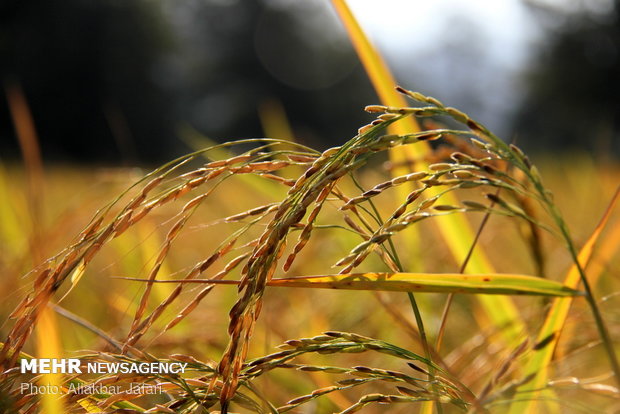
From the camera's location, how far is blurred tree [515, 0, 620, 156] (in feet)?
65.7

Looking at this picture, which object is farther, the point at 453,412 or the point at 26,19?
the point at 26,19

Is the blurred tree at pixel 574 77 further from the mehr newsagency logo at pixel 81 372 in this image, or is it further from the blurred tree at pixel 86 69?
the mehr newsagency logo at pixel 81 372

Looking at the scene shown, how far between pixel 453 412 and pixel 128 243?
0.72 meters

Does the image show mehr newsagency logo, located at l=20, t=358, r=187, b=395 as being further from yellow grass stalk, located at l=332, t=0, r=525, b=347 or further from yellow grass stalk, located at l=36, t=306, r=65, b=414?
yellow grass stalk, located at l=332, t=0, r=525, b=347

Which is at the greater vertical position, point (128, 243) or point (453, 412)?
point (128, 243)

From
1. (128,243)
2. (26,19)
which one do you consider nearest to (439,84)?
(26,19)

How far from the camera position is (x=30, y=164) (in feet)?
2.51

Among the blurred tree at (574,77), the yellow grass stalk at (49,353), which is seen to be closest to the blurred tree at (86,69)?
the blurred tree at (574,77)

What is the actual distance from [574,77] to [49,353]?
22663 mm

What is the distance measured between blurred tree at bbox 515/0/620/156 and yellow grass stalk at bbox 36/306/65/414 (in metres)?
20.6

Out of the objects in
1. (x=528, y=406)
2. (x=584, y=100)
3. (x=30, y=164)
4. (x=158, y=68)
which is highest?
(x=158, y=68)

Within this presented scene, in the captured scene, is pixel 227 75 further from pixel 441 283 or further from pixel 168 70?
pixel 441 283

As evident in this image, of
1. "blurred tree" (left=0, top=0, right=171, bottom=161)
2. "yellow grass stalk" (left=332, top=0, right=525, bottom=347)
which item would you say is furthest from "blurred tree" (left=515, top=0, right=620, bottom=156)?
"yellow grass stalk" (left=332, top=0, right=525, bottom=347)

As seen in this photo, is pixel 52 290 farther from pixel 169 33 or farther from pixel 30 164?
pixel 169 33
